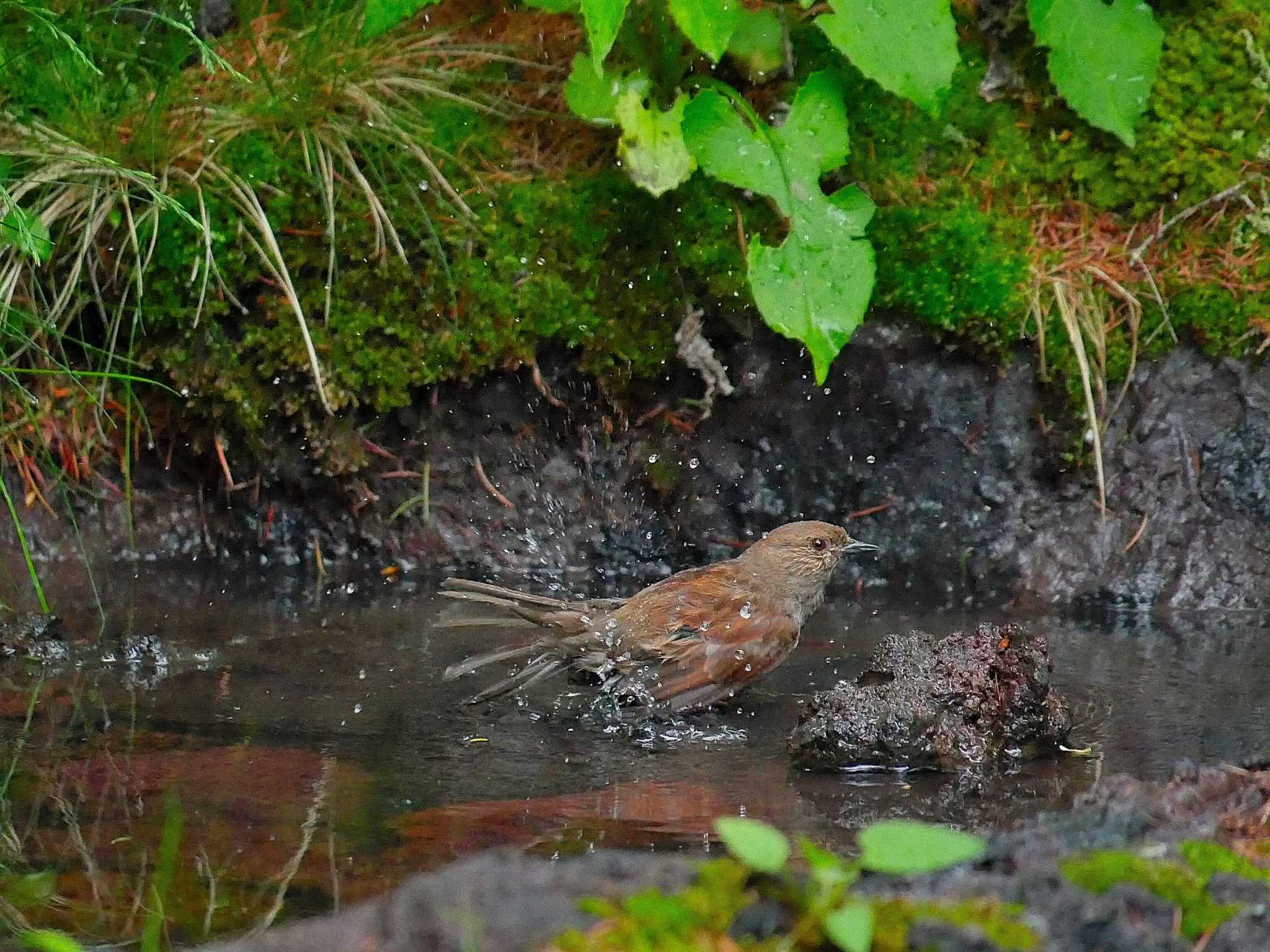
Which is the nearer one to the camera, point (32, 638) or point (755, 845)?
point (755, 845)

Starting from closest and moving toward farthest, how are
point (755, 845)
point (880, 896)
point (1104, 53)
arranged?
1. point (755, 845)
2. point (880, 896)
3. point (1104, 53)

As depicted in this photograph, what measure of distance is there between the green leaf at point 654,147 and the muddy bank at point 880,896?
405 centimetres

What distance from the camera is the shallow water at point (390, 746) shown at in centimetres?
350

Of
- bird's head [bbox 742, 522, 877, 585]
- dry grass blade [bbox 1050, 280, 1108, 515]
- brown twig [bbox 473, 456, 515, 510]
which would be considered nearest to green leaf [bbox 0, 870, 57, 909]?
bird's head [bbox 742, 522, 877, 585]

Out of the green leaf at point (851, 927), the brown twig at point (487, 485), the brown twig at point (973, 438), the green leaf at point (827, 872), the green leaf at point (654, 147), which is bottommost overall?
the brown twig at point (487, 485)

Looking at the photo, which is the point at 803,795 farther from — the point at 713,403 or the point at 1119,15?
the point at 1119,15

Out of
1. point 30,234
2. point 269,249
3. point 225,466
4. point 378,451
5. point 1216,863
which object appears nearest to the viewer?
point 1216,863

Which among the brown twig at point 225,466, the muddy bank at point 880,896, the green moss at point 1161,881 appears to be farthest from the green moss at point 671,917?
the brown twig at point 225,466

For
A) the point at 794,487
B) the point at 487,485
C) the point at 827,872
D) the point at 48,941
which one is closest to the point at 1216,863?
the point at 827,872

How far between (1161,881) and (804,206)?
A: 4.17 metres

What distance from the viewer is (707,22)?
5754 millimetres

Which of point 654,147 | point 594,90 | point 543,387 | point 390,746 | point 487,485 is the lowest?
point 390,746

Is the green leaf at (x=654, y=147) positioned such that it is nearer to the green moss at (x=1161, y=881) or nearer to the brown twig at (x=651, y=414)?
the brown twig at (x=651, y=414)

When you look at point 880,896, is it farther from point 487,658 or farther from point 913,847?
point 487,658
